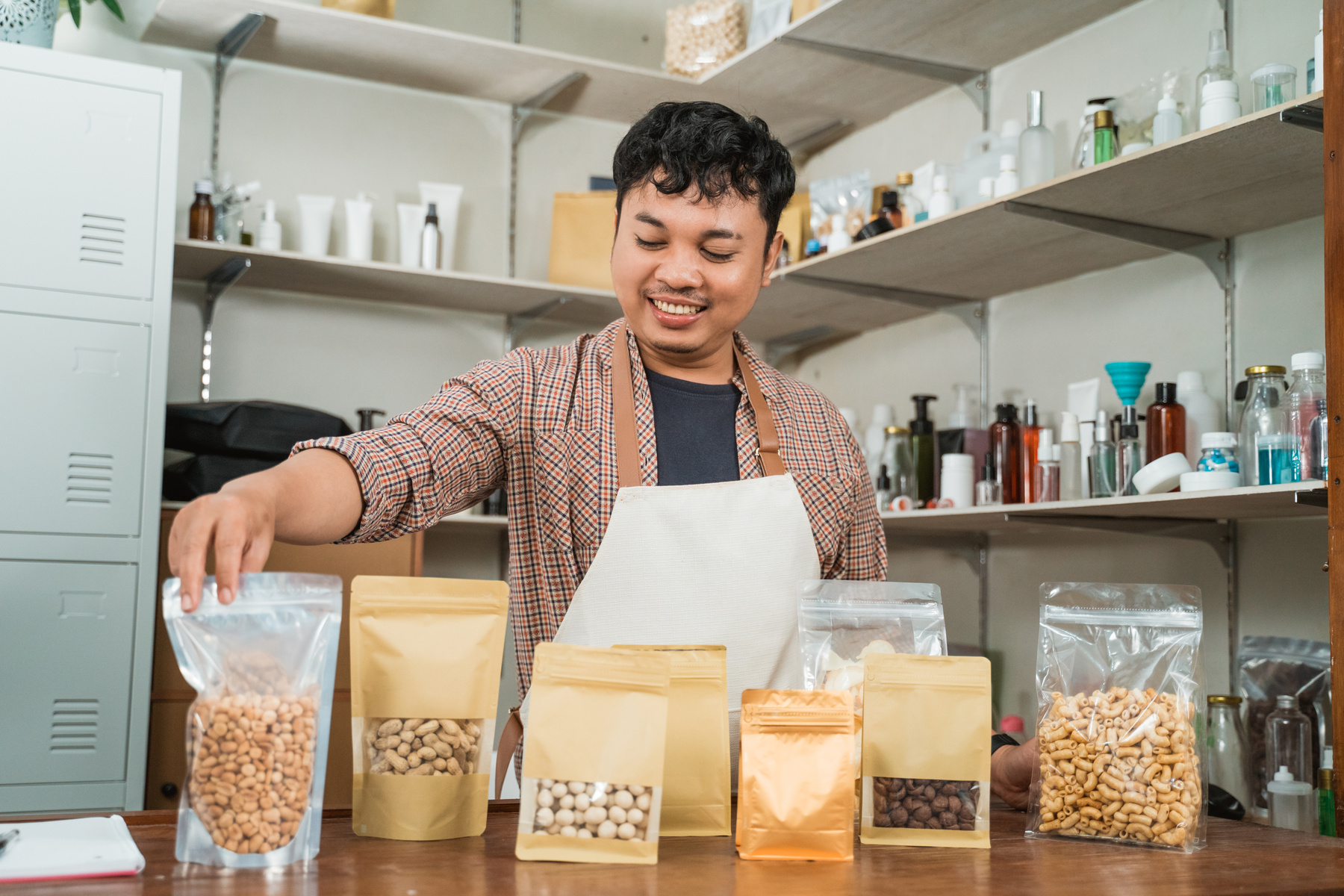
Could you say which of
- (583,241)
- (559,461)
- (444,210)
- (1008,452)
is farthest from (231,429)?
(1008,452)

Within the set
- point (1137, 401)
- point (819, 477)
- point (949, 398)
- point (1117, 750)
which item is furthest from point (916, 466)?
point (1117, 750)

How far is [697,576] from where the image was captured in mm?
1385

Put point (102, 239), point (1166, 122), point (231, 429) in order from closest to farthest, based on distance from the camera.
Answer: point (1166, 122)
point (102, 239)
point (231, 429)

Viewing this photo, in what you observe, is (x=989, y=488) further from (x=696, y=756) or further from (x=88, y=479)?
(x=88, y=479)

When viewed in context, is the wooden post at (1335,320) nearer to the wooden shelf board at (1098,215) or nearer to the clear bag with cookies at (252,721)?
the wooden shelf board at (1098,215)

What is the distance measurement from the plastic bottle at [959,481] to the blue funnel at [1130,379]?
42 cm

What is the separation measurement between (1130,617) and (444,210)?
7.69 feet

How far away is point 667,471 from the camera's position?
1446 mm

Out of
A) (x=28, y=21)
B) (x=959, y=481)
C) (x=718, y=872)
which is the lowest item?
(x=718, y=872)

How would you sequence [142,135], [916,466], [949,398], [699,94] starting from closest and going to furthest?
[142,135] < [916,466] < [949,398] < [699,94]

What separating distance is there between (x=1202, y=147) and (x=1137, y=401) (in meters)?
0.62

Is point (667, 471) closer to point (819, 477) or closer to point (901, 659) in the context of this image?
point (819, 477)

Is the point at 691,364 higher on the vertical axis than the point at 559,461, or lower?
higher

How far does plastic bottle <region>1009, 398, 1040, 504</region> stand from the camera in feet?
7.55
